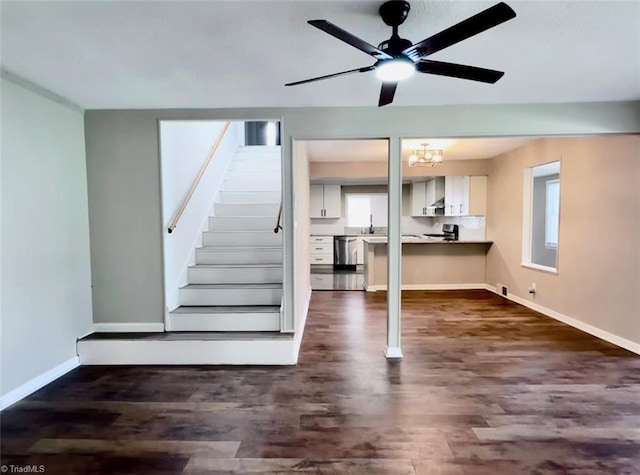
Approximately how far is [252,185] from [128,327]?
2.82 metres

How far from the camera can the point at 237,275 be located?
377 centimetres

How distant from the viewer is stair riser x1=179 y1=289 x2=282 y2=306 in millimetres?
3480

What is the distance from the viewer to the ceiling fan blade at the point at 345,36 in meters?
1.38

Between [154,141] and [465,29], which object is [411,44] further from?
[154,141]

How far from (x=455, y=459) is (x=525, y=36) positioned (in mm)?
2317

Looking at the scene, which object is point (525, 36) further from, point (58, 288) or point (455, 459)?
point (58, 288)

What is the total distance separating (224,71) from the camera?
2.32m

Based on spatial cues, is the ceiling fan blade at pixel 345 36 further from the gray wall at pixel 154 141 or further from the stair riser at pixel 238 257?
the stair riser at pixel 238 257

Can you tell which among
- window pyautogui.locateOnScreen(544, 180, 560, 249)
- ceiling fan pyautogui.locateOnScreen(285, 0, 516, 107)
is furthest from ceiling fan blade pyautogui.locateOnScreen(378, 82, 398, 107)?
window pyautogui.locateOnScreen(544, 180, 560, 249)

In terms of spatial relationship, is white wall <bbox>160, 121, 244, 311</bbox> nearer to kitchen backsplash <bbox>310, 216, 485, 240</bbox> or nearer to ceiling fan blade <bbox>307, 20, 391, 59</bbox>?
ceiling fan blade <bbox>307, 20, 391, 59</bbox>

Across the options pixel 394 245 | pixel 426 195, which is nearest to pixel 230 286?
pixel 394 245

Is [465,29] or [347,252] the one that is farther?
[347,252]

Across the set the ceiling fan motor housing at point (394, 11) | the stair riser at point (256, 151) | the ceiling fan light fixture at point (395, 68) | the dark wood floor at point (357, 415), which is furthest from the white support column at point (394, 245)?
the stair riser at point (256, 151)

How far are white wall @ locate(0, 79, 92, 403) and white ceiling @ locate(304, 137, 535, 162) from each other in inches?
95.4
